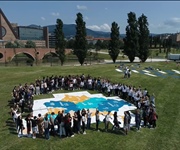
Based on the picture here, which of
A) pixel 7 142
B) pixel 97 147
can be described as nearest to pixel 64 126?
pixel 97 147

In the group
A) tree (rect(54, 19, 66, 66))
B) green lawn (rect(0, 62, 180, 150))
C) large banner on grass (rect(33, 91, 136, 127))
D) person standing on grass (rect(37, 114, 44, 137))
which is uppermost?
tree (rect(54, 19, 66, 66))

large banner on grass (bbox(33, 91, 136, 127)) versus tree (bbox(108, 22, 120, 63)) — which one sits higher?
tree (bbox(108, 22, 120, 63))

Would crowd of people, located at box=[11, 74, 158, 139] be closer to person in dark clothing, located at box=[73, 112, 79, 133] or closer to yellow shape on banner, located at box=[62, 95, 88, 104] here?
person in dark clothing, located at box=[73, 112, 79, 133]

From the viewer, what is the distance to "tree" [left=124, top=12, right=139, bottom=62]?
62391 millimetres

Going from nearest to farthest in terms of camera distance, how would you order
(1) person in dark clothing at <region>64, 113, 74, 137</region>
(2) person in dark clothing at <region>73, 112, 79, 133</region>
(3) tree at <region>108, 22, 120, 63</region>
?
(1) person in dark clothing at <region>64, 113, 74, 137</region> < (2) person in dark clothing at <region>73, 112, 79, 133</region> < (3) tree at <region>108, 22, 120, 63</region>

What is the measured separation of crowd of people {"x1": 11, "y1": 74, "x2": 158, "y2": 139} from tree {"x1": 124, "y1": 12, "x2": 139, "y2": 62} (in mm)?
35283

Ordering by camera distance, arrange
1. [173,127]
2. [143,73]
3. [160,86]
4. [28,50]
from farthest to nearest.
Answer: [28,50] < [143,73] < [160,86] < [173,127]

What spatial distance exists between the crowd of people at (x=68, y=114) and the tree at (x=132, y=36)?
116 feet

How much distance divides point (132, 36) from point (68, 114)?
49847 millimetres

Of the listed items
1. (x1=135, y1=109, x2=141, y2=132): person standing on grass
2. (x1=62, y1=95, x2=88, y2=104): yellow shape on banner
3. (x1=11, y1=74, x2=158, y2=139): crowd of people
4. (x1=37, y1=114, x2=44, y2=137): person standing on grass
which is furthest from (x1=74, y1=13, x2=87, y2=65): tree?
(x1=37, y1=114, x2=44, y2=137): person standing on grass

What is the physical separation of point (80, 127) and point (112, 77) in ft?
67.0

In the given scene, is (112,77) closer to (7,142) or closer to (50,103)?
(50,103)

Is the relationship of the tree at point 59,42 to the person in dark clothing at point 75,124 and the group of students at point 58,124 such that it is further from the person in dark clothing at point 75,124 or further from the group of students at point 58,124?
the person in dark clothing at point 75,124

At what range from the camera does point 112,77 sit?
3753cm
